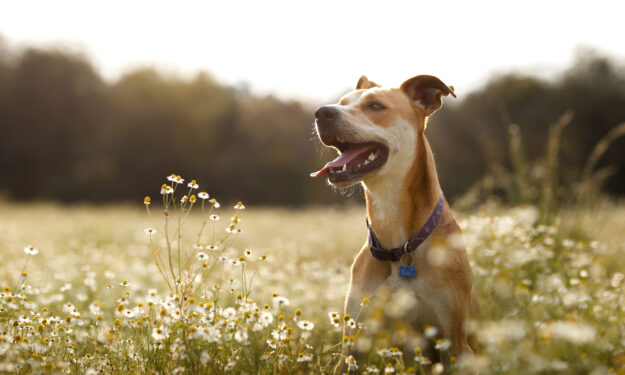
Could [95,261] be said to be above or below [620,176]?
below

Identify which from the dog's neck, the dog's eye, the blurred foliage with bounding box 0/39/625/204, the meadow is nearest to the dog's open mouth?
the dog's neck

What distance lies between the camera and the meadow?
2.43 m

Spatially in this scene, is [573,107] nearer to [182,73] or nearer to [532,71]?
[532,71]

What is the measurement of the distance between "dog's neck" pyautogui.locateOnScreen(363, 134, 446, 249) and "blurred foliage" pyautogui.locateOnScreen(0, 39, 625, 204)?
850 inches

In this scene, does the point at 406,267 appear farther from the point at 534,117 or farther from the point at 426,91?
the point at 534,117

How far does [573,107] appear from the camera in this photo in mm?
28500

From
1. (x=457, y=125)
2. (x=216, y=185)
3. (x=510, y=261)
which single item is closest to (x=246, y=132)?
(x=216, y=185)

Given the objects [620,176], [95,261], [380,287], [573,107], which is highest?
[573,107]

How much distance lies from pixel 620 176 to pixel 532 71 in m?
9.35

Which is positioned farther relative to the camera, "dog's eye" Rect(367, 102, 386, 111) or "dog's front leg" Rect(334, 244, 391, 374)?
"dog's eye" Rect(367, 102, 386, 111)

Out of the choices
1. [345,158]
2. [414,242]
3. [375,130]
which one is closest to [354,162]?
[345,158]

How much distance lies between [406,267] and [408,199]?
1.62 ft

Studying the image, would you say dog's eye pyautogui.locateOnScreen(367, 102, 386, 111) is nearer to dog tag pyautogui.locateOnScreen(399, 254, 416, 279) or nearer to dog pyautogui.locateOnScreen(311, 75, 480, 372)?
dog pyautogui.locateOnScreen(311, 75, 480, 372)

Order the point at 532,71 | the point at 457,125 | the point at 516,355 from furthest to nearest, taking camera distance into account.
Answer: the point at 532,71, the point at 457,125, the point at 516,355
